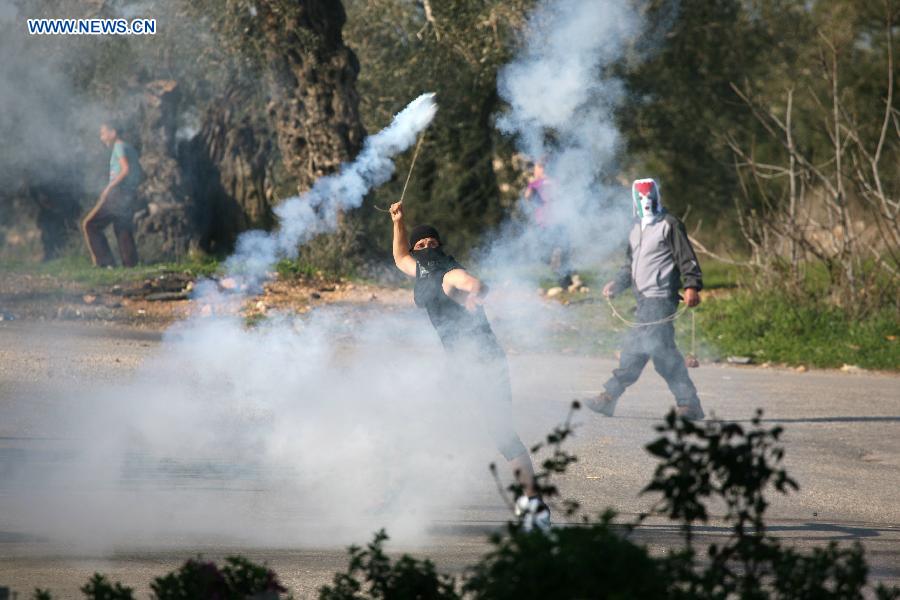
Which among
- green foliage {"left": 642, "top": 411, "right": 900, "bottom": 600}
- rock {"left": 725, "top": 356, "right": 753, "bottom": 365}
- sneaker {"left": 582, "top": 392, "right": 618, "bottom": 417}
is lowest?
green foliage {"left": 642, "top": 411, "right": 900, "bottom": 600}

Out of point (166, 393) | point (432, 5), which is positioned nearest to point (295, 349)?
point (166, 393)

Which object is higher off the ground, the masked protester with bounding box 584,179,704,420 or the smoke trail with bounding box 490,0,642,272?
the smoke trail with bounding box 490,0,642,272

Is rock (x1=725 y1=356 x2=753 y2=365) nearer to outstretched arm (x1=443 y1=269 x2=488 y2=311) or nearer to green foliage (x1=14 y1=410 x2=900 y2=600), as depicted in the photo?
outstretched arm (x1=443 y1=269 x2=488 y2=311)

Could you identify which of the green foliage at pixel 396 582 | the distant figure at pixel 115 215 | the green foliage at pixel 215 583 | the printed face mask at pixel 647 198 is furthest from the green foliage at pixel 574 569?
the distant figure at pixel 115 215

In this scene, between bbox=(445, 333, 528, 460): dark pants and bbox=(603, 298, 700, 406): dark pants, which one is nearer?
bbox=(445, 333, 528, 460): dark pants

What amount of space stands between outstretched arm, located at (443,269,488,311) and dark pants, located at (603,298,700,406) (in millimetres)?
3382

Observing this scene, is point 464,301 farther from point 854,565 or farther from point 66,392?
point 66,392

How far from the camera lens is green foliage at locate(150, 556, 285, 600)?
397cm

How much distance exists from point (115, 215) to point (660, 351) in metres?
9.97

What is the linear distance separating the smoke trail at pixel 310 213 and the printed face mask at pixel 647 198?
2306 mm

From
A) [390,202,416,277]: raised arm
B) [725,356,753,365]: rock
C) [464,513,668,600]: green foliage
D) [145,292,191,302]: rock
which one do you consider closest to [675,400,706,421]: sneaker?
[390,202,416,277]: raised arm

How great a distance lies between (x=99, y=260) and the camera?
57.0 ft

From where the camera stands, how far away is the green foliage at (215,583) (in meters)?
3.97

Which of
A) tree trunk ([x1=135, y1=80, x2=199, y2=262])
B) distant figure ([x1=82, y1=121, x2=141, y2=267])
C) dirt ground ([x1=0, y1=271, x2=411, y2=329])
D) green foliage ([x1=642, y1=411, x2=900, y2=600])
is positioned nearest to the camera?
green foliage ([x1=642, y1=411, x2=900, y2=600])
